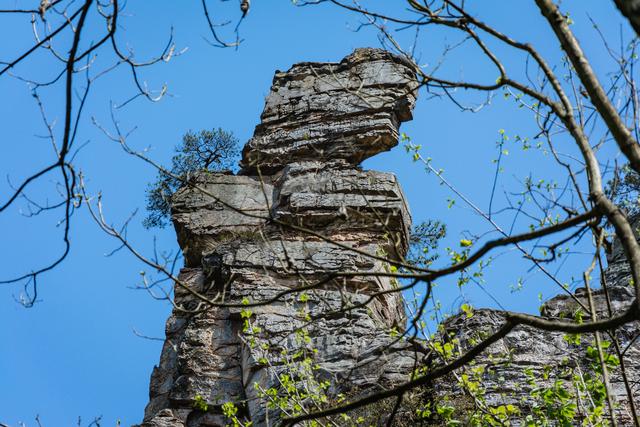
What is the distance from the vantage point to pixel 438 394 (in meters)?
12.3

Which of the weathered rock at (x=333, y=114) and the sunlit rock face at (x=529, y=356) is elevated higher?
the weathered rock at (x=333, y=114)

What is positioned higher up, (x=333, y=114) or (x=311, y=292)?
(x=333, y=114)

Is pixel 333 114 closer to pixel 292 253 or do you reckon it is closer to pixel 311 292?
pixel 292 253

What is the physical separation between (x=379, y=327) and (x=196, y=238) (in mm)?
4800

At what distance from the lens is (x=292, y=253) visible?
16.9 metres

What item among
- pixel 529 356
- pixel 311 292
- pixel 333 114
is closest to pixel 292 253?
pixel 333 114

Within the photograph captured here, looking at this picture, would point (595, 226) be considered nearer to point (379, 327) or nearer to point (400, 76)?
point (379, 327)

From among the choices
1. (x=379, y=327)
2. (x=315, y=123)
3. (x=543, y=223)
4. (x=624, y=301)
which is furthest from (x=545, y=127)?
(x=315, y=123)

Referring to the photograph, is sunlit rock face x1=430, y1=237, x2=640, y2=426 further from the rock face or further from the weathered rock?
the weathered rock

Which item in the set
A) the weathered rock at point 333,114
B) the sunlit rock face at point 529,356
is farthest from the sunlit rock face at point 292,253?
the sunlit rock face at point 529,356

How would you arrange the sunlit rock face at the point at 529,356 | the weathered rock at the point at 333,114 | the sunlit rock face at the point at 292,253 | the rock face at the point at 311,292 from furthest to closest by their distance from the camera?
1. the weathered rock at the point at 333,114
2. the sunlit rock face at the point at 292,253
3. the rock face at the point at 311,292
4. the sunlit rock face at the point at 529,356

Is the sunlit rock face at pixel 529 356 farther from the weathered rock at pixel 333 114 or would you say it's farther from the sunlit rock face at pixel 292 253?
the weathered rock at pixel 333 114

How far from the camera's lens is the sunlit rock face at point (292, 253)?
47.7 ft

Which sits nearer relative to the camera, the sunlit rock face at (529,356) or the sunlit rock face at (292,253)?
the sunlit rock face at (529,356)
